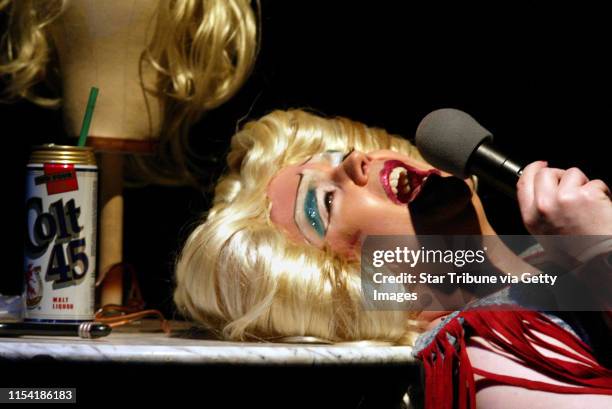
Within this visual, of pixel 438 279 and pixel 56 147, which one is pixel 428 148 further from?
pixel 56 147

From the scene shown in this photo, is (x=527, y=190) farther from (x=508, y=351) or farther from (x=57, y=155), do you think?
(x=57, y=155)

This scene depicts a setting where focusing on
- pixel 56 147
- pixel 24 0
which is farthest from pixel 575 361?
pixel 24 0

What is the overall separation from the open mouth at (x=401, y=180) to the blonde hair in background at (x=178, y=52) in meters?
0.44

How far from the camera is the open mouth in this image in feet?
5.01

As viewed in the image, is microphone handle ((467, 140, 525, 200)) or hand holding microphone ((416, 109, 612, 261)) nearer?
hand holding microphone ((416, 109, 612, 261))

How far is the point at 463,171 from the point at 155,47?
26.3 inches

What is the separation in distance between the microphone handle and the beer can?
60 cm

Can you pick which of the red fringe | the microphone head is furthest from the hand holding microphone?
the red fringe

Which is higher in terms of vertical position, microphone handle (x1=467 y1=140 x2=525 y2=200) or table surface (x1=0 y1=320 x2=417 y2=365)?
microphone handle (x1=467 y1=140 x2=525 y2=200)

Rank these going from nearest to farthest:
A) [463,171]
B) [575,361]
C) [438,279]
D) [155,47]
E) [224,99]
Result: 1. [575,361]
2. [463,171]
3. [438,279]
4. [155,47]
5. [224,99]

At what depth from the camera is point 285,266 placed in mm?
1506

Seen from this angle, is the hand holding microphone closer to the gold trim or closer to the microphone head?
the microphone head

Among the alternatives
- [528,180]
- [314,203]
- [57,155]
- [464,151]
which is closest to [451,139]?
[464,151]

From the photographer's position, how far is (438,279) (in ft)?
4.93
